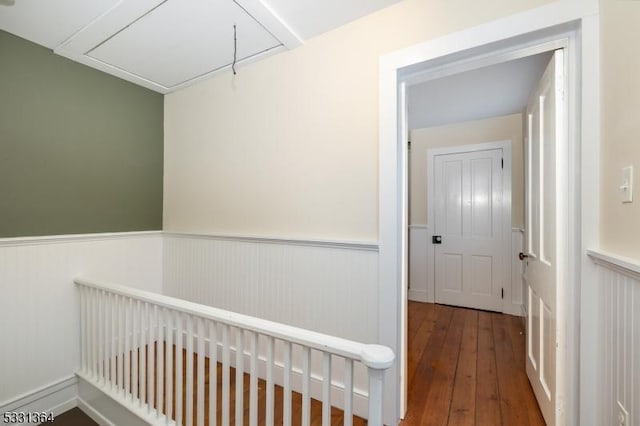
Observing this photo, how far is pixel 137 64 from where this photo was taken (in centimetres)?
213

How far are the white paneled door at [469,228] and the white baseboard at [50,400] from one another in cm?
378

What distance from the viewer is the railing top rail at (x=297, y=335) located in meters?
0.83

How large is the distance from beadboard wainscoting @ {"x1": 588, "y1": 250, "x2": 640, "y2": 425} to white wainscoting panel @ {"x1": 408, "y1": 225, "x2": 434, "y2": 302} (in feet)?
9.22

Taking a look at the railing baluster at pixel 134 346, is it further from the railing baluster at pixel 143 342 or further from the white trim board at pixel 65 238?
the white trim board at pixel 65 238

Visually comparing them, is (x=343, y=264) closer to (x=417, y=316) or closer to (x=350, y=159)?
(x=350, y=159)

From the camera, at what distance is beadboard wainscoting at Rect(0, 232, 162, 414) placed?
172 centimetres

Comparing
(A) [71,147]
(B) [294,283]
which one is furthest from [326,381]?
(A) [71,147]

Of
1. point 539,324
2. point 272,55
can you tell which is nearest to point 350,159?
point 272,55

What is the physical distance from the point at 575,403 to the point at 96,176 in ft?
10.3

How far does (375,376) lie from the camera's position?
32.9 inches

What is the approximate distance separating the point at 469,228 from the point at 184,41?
11.8 feet

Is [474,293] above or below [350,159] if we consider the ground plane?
below

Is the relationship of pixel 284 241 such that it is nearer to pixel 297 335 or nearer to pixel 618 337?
pixel 297 335

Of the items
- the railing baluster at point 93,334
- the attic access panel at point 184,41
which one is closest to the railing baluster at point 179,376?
the railing baluster at point 93,334
